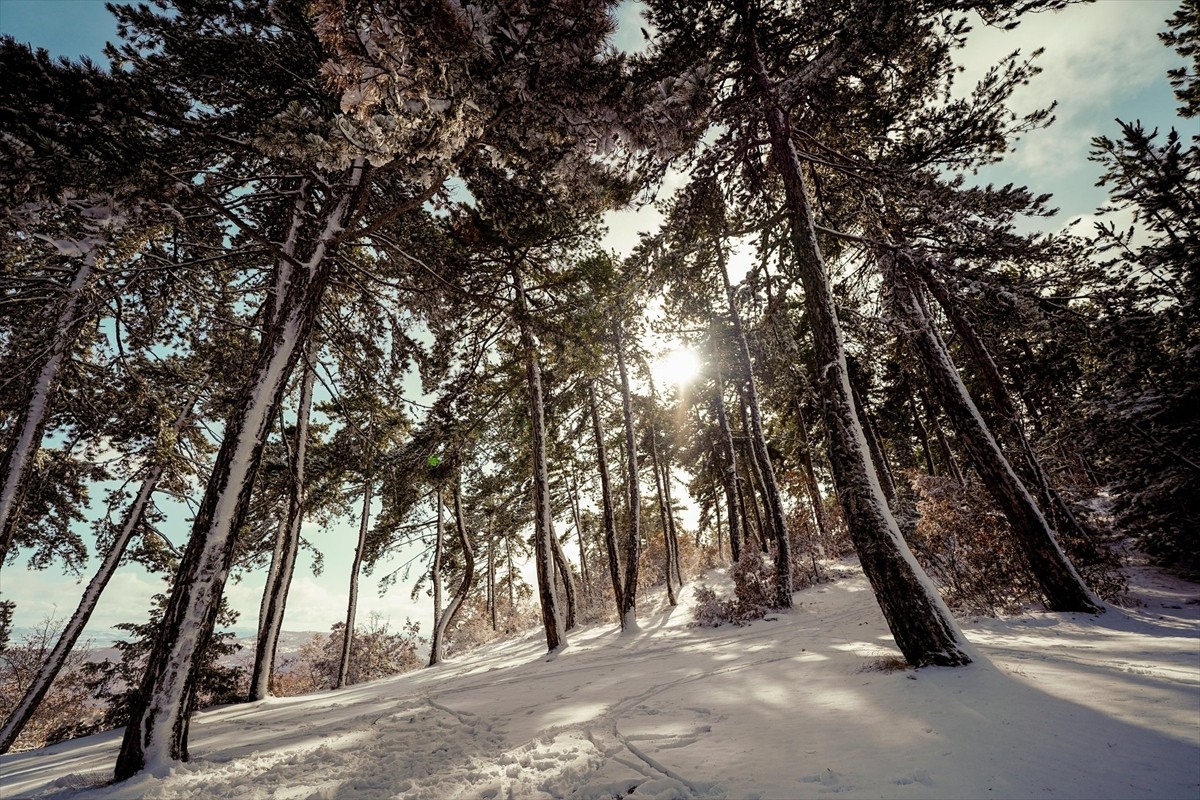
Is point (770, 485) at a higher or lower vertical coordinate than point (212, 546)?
higher

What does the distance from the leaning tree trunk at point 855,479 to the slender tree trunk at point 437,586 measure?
1525cm

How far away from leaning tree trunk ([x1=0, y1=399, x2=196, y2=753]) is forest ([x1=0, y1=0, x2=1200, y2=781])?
0.08 meters

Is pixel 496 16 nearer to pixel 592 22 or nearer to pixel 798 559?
pixel 592 22

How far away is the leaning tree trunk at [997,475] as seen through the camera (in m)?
6.86

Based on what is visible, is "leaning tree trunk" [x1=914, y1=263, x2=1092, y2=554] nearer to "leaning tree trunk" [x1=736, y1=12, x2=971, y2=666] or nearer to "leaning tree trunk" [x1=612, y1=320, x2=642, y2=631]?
"leaning tree trunk" [x1=736, y1=12, x2=971, y2=666]

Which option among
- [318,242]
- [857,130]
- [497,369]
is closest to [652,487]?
[497,369]

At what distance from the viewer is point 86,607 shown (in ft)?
33.6

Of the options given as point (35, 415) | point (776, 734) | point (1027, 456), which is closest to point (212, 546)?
point (776, 734)

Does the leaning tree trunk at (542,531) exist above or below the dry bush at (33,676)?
above

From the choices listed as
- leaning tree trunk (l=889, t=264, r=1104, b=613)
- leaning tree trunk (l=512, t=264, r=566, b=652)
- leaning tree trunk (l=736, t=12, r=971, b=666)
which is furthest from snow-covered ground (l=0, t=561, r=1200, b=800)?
leaning tree trunk (l=512, t=264, r=566, b=652)

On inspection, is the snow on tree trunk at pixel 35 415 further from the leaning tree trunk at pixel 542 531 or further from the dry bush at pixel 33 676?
the dry bush at pixel 33 676

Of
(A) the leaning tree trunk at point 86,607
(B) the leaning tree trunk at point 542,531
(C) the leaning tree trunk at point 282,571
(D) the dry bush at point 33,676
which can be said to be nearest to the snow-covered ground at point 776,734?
(C) the leaning tree trunk at point 282,571

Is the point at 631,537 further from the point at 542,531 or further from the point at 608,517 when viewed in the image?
the point at 542,531

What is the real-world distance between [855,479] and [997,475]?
15.9 ft
